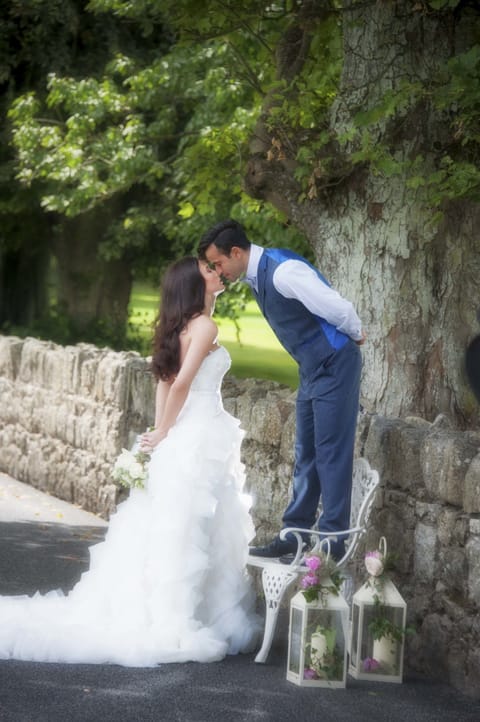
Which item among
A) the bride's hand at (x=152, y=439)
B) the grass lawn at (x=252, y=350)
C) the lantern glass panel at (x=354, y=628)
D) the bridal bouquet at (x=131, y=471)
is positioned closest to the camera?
the lantern glass panel at (x=354, y=628)

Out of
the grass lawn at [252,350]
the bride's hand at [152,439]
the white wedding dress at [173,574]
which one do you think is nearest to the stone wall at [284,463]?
the white wedding dress at [173,574]

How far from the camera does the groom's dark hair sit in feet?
22.6

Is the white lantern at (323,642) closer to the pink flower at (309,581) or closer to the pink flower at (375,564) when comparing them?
the pink flower at (309,581)

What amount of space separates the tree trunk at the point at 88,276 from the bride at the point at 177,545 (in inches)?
605

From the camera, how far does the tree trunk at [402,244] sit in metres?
9.28

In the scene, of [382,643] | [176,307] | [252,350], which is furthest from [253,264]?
[252,350]

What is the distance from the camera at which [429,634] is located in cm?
651

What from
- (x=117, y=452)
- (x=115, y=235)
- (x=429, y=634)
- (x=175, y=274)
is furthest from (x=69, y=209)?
(x=429, y=634)

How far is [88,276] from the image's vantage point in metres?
23.1

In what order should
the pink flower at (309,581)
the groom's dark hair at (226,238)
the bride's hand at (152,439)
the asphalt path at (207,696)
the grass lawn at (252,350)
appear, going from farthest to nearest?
the grass lawn at (252,350) < the bride's hand at (152,439) < the groom's dark hair at (226,238) < the pink flower at (309,581) < the asphalt path at (207,696)

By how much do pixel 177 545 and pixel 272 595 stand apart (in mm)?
594

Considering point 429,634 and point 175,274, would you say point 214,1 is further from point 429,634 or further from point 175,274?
point 429,634

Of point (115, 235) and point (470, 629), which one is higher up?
point (115, 235)

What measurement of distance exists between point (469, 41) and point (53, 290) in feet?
75.8
